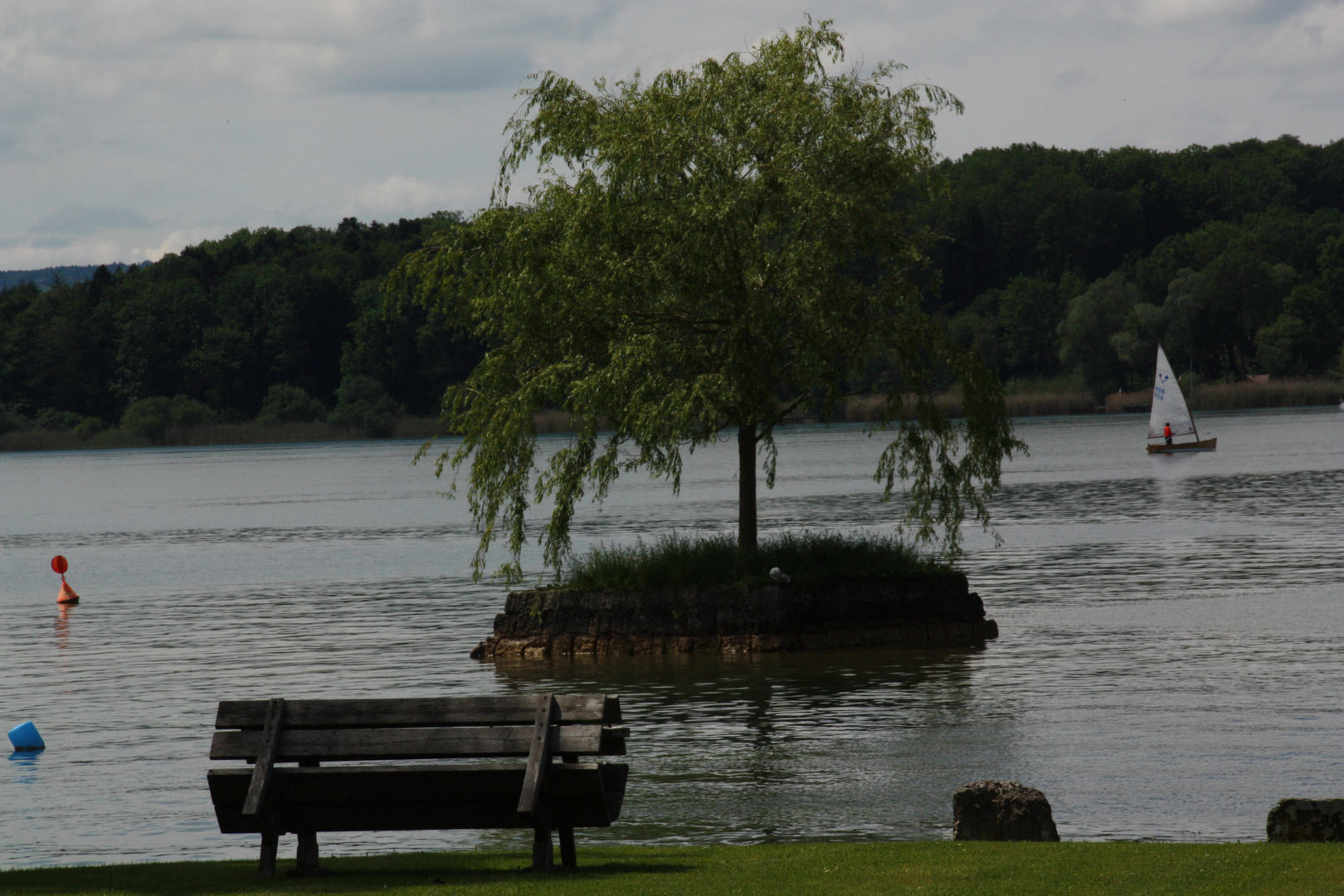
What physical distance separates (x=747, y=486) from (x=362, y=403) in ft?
511

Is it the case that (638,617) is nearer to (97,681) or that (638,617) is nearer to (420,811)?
(97,681)

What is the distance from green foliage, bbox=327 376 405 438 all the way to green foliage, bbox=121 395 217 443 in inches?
655

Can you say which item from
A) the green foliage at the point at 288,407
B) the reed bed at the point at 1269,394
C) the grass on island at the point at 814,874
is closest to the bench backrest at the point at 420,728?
the grass on island at the point at 814,874

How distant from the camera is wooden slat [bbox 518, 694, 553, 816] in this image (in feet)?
31.2

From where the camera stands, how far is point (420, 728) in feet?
32.6

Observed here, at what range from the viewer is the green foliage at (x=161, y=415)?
181000 mm

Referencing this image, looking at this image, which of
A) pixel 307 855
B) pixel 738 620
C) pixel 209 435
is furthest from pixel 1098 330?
pixel 307 855

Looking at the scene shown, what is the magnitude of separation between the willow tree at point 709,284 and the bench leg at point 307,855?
15671 millimetres

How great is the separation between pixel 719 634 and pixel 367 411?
157898 millimetres

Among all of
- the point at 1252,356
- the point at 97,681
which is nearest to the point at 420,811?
the point at 97,681

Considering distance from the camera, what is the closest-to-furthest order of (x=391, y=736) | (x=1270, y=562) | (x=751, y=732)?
1. (x=391, y=736)
2. (x=751, y=732)
3. (x=1270, y=562)

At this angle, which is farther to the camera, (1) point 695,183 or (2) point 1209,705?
(1) point 695,183

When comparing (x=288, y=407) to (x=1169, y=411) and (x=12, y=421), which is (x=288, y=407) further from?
(x=1169, y=411)

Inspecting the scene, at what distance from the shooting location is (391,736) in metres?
9.88
